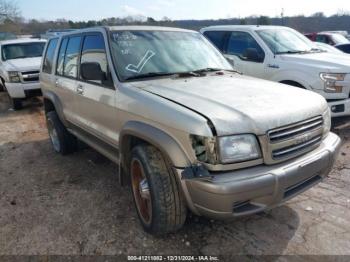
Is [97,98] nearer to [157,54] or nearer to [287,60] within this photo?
[157,54]

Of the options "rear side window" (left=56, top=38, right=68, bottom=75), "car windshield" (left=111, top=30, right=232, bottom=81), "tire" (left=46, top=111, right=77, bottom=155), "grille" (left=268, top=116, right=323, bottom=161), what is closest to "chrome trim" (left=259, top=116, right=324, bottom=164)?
"grille" (left=268, top=116, right=323, bottom=161)

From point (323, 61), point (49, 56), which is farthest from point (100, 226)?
point (323, 61)

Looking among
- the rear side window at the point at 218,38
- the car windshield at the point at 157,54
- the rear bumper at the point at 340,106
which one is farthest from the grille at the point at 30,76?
the rear bumper at the point at 340,106

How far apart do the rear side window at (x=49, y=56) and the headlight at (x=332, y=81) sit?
14.8ft

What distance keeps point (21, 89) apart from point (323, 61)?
737 cm

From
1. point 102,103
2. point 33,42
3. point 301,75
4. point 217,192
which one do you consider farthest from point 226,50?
point 33,42

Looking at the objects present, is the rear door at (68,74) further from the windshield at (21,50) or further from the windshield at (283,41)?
the windshield at (21,50)

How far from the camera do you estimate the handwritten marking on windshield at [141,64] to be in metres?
3.41

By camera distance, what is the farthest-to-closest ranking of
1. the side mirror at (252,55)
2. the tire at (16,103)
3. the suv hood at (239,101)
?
the tire at (16,103) → the side mirror at (252,55) → the suv hood at (239,101)

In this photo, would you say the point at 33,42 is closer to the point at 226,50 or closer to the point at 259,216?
the point at 226,50

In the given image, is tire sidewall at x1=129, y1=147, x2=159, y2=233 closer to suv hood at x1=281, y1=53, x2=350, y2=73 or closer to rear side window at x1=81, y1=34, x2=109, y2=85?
rear side window at x1=81, y1=34, x2=109, y2=85

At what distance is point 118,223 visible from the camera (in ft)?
11.0

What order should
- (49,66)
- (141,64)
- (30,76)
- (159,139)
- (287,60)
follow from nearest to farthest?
1. (159,139)
2. (141,64)
3. (49,66)
4. (287,60)
5. (30,76)

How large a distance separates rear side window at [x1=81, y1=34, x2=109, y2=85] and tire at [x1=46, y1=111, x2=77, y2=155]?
1.53 meters
